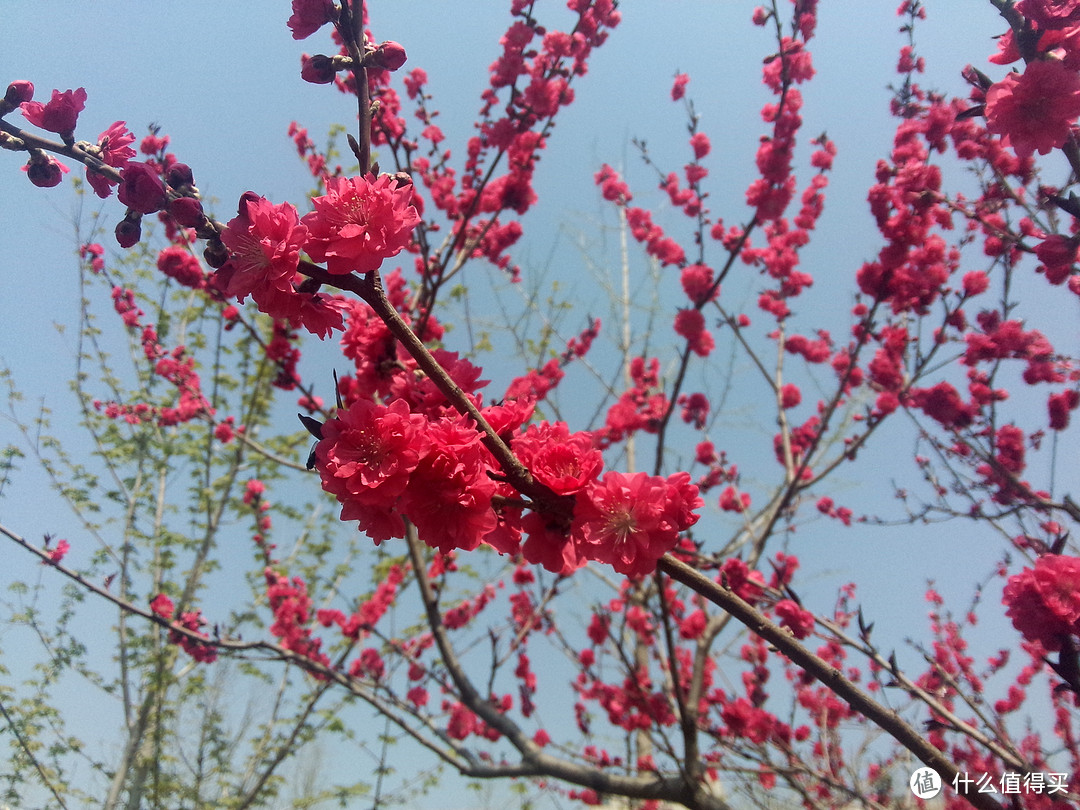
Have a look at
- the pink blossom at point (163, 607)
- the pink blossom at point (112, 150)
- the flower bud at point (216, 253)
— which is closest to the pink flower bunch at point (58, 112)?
the pink blossom at point (112, 150)

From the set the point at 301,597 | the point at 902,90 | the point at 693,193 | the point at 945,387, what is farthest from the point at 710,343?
the point at 301,597

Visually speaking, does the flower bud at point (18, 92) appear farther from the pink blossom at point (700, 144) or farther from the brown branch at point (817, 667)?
the pink blossom at point (700, 144)

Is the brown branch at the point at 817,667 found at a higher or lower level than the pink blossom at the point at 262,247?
lower

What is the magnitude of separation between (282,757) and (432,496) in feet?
21.1

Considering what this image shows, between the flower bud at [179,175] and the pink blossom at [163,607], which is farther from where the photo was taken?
the pink blossom at [163,607]

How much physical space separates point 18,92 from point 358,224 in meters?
1.18

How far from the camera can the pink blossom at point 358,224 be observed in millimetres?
1401

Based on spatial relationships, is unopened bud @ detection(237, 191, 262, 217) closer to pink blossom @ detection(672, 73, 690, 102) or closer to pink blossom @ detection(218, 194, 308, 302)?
pink blossom @ detection(218, 194, 308, 302)

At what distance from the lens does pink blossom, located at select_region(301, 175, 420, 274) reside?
4.60 feet

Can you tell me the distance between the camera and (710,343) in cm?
578

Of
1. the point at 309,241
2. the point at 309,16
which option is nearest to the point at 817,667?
the point at 309,241

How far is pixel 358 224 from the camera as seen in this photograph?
1452 millimetres

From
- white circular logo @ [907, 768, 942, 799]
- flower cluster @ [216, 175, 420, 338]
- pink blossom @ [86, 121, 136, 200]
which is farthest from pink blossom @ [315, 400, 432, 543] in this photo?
white circular logo @ [907, 768, 942, 799]

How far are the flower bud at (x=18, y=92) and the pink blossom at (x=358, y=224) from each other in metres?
0.99
